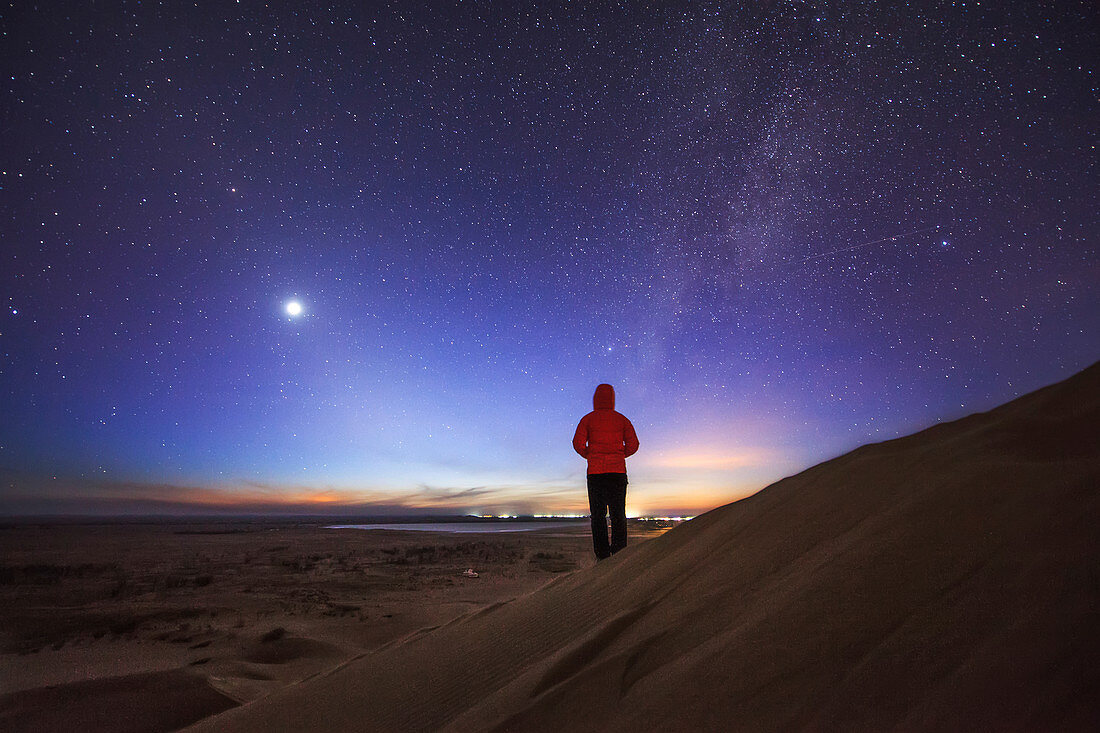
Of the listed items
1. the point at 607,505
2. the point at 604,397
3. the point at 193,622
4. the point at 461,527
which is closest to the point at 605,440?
the point at 604,397

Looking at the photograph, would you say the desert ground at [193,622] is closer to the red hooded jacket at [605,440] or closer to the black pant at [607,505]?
the black pant at [607,505]

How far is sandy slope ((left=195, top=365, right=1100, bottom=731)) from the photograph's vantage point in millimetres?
1130

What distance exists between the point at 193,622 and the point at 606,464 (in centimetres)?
473

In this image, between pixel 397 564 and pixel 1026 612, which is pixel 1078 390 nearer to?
pixel 1026 612

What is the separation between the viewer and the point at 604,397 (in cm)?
559

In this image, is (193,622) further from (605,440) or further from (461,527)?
(461,527)

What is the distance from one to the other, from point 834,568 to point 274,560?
12.9 m

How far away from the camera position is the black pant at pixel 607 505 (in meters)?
5.29

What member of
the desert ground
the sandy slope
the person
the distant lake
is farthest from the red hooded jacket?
the distant lake

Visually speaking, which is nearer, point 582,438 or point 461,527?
point 582,438

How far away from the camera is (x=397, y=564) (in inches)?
438

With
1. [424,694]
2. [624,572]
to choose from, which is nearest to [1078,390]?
[624,572]

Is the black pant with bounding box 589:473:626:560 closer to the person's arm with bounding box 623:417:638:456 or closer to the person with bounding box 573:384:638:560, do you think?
the person with bounding box 573:384:638:560

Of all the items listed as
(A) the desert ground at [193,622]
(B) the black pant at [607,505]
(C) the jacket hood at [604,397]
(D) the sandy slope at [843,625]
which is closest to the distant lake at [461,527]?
(A) the desert ground at [193,622]
